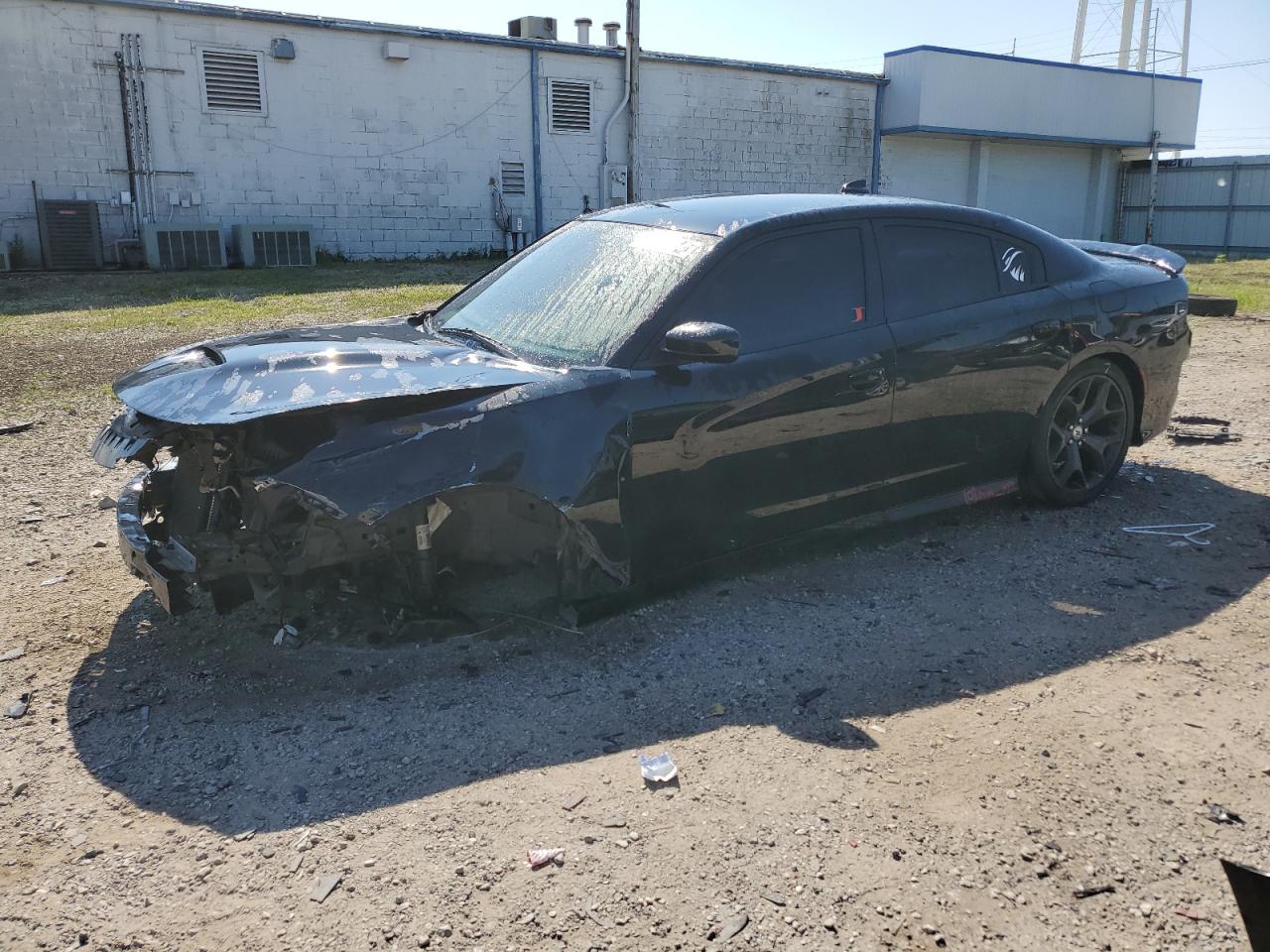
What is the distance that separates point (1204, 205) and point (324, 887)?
34.4 metres

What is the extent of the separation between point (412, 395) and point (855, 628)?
75.1 inches

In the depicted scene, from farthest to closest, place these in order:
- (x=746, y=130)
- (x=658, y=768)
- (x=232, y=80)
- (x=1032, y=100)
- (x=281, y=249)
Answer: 1. (x=1032, y=100)
2. (x=746, y=130)
3. (x=281, y=249)
4. (x=232, y=80)
5. (x=658, y=768)

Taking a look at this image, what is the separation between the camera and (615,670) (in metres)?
3.69

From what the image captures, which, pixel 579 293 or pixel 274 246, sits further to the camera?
pixel 274 246

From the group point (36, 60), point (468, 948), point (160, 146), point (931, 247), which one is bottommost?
point (468, 948)

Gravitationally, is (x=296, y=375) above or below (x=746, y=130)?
below

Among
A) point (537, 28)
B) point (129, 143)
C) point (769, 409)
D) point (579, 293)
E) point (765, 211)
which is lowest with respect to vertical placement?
point (769, 409)

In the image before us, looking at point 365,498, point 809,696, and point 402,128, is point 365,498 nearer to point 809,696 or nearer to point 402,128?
point 809,696

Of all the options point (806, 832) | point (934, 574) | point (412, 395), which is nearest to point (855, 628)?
point (934, 574)

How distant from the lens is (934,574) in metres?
4.56

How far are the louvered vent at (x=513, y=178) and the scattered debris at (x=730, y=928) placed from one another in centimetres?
2217

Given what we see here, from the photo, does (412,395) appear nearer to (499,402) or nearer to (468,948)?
(499,402)

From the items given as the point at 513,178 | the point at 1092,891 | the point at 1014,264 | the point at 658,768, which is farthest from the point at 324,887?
the point at 513,178

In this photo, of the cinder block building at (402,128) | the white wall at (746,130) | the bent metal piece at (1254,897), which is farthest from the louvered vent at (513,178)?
the bent metal piece at (1254,897)
